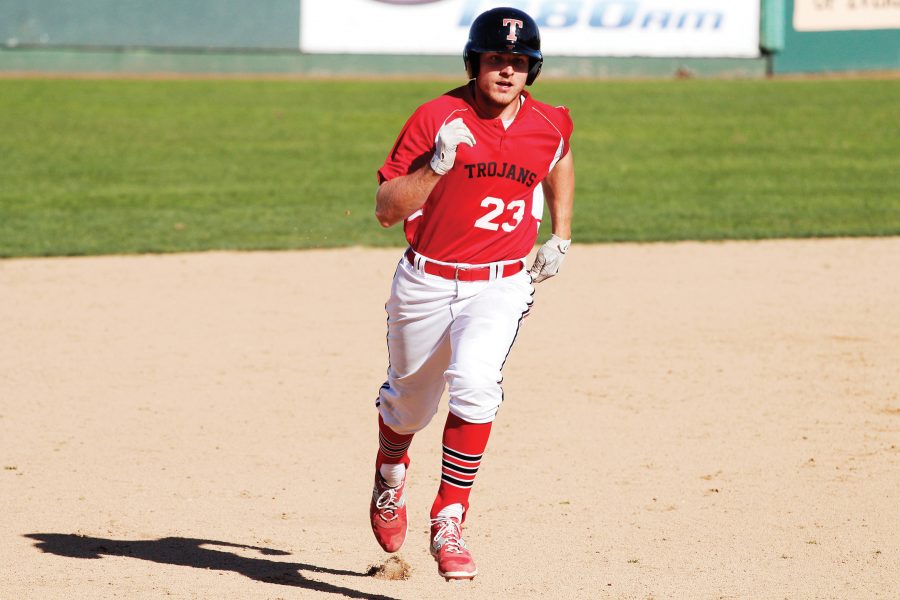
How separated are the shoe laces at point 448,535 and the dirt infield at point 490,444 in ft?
1.44

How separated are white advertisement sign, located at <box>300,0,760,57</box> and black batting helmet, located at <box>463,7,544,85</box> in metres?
20.9

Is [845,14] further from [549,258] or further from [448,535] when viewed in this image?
[448,535]

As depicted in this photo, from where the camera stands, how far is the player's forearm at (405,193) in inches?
185

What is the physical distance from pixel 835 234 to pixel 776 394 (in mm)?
5626

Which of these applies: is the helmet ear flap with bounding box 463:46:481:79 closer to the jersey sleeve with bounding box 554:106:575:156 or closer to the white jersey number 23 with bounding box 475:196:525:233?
the jersey sleeve with bounding box 554:106:575:156

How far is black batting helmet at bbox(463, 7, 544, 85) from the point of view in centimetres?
487

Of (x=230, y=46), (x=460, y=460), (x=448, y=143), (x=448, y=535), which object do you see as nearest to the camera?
(x=448, y=143)

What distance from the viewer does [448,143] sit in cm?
459

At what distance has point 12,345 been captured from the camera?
29.0ft

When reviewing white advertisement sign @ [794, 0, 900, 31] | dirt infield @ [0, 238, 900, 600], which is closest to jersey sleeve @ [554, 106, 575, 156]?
dirt infield @ [0, 238, 900, 600]

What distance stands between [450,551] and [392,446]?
787 millimetres

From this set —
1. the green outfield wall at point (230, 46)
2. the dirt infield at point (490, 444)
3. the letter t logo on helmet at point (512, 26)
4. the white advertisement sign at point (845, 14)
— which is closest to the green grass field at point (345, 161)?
the green outfield wall at point (230, 46)

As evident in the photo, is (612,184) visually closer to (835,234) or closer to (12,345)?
(835,234)

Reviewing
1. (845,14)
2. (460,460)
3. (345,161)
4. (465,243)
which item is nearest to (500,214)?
(465,243)
